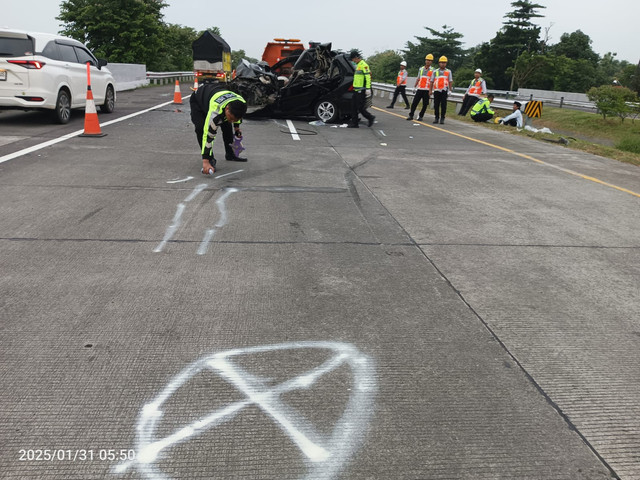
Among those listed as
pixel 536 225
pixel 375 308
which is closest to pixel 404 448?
pixel 375 308

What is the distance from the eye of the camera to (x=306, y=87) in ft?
46.9

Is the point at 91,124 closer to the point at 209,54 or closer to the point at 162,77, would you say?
the point at 209,54

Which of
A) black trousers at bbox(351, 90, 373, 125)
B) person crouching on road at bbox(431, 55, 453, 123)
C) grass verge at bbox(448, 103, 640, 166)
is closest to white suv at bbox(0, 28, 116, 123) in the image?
black trousers at bbox(351, 90, 373, 125)

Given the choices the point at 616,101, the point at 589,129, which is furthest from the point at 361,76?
the point at 616,101

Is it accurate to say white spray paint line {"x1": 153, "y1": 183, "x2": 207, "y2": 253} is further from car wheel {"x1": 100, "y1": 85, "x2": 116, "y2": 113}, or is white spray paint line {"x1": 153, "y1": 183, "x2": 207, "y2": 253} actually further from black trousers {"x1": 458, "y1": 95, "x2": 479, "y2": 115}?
black trousers {"x1": 458, "y1": 95, "x2": 479, "y2": 115}

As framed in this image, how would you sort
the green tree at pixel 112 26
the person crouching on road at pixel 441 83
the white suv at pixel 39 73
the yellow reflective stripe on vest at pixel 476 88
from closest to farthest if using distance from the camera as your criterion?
the white suv at pixel 39 73
the person crouching on road at pixel 441 83
the yellow reflective stripe on vest at pixel 476 88
the green tree at pixel 112 26

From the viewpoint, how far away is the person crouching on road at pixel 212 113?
22.9 feet

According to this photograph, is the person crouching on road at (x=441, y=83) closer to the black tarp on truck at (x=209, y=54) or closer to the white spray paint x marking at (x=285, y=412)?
the white spray paint x marking at (x=285, y=412)

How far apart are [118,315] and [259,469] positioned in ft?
5.46

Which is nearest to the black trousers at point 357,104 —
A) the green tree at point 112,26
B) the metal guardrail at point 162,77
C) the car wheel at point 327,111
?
the car wheel at point 327,111

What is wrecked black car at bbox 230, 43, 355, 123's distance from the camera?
1408cm

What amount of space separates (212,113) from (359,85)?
732cm

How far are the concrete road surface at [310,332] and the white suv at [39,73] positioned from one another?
14.4 feet

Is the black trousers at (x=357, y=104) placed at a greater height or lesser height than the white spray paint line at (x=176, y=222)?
greater
